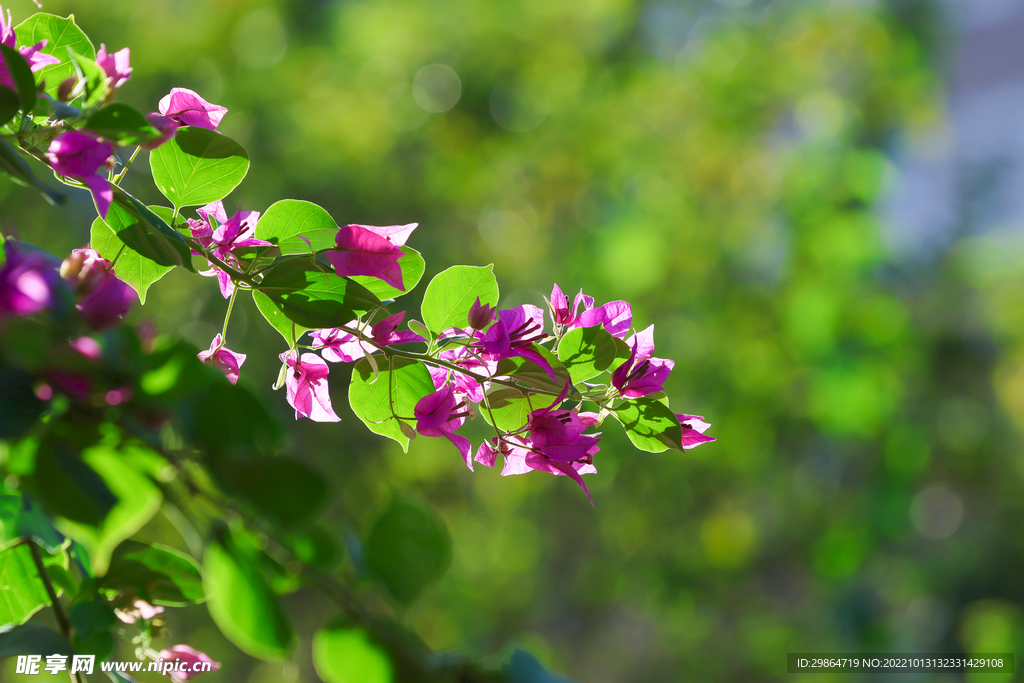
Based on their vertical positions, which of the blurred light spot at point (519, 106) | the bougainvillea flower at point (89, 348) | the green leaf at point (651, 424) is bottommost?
the bougainvillea flower at point (89, 348)

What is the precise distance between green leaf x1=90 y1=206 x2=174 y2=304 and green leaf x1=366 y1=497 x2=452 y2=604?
0.44ft

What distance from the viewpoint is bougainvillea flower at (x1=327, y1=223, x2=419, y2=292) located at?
249 millimetres

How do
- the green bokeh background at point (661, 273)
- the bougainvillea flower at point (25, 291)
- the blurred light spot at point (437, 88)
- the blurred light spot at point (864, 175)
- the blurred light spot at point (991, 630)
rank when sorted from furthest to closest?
the blurred light spot at point (864, 175)
the blurred light spot at point (437, 88)
the green bokeh background at point (661, 273)
the blurred light spot at point (991, 630)
the bougainvillea flower at point (25, 291)

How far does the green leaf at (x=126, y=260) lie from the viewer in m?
0.27

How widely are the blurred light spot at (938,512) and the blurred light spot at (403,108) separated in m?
2.51

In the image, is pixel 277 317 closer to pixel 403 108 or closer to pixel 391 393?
pixel 391 393

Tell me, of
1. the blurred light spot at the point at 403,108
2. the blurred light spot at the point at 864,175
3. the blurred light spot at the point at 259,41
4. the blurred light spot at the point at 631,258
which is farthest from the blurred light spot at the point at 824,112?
the blurred light spot at the point at 259,41

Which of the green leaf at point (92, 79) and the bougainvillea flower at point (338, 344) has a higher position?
the green leaf at point (92, 79)

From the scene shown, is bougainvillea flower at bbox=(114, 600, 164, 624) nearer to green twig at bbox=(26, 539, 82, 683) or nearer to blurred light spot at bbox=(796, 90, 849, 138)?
green twig at bbox=(26, 539, 82, 683)

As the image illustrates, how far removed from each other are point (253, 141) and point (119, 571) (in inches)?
93.1

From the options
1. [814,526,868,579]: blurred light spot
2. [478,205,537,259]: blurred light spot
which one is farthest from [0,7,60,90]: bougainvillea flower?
[814,526,868,579]: blurred light spot

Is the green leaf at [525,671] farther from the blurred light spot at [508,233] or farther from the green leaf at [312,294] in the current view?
the blurred light spot at [508,233]

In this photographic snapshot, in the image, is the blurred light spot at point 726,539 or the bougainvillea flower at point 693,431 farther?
the blurred light spot at point 726,539

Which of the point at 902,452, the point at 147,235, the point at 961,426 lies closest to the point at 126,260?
the point at 147,235
